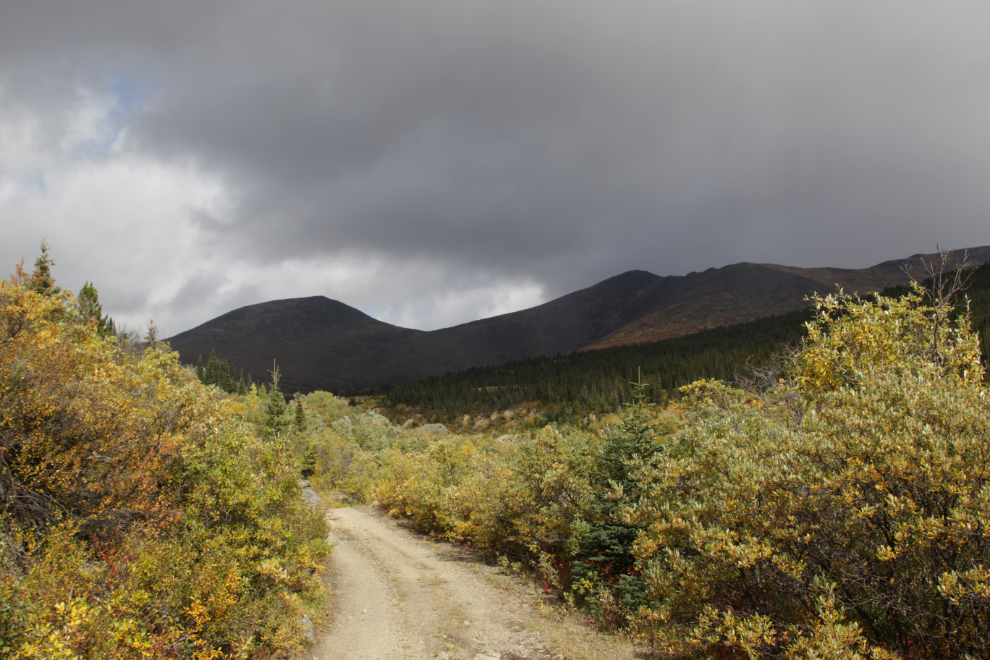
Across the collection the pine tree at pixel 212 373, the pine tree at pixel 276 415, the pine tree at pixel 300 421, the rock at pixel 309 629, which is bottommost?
the rock at pixel 309 629

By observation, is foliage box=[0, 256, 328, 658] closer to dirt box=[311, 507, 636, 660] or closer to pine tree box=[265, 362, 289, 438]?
dirt box=[311, 507, 636, 660]

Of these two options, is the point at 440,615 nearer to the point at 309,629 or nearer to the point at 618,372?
the point at 309,629

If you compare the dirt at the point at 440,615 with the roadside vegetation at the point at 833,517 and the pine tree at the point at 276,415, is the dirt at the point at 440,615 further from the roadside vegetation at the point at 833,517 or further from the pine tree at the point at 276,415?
the pine tree at the point at 276,415

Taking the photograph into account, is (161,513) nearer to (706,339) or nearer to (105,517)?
(105,517)

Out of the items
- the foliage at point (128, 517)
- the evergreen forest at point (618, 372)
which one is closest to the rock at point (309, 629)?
the foliage at point (128, 517)

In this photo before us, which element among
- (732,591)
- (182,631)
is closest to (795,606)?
(732,591)

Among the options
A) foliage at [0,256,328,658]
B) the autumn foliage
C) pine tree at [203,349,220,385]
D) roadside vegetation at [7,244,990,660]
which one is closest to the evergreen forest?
pine tree at [203,349,220,385]

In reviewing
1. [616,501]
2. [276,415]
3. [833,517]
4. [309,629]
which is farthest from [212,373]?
[833,517]

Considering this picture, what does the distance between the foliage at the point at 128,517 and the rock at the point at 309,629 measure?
1.01 feet

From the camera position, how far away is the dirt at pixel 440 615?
1070cm

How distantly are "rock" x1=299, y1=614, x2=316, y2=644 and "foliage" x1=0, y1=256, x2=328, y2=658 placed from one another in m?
0.31

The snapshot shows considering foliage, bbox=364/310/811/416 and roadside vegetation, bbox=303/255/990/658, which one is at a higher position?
roadside vegetation, bbox=303/255/990/658

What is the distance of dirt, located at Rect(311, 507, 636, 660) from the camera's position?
10.7 meters

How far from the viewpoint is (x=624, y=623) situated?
1171 centimetres
